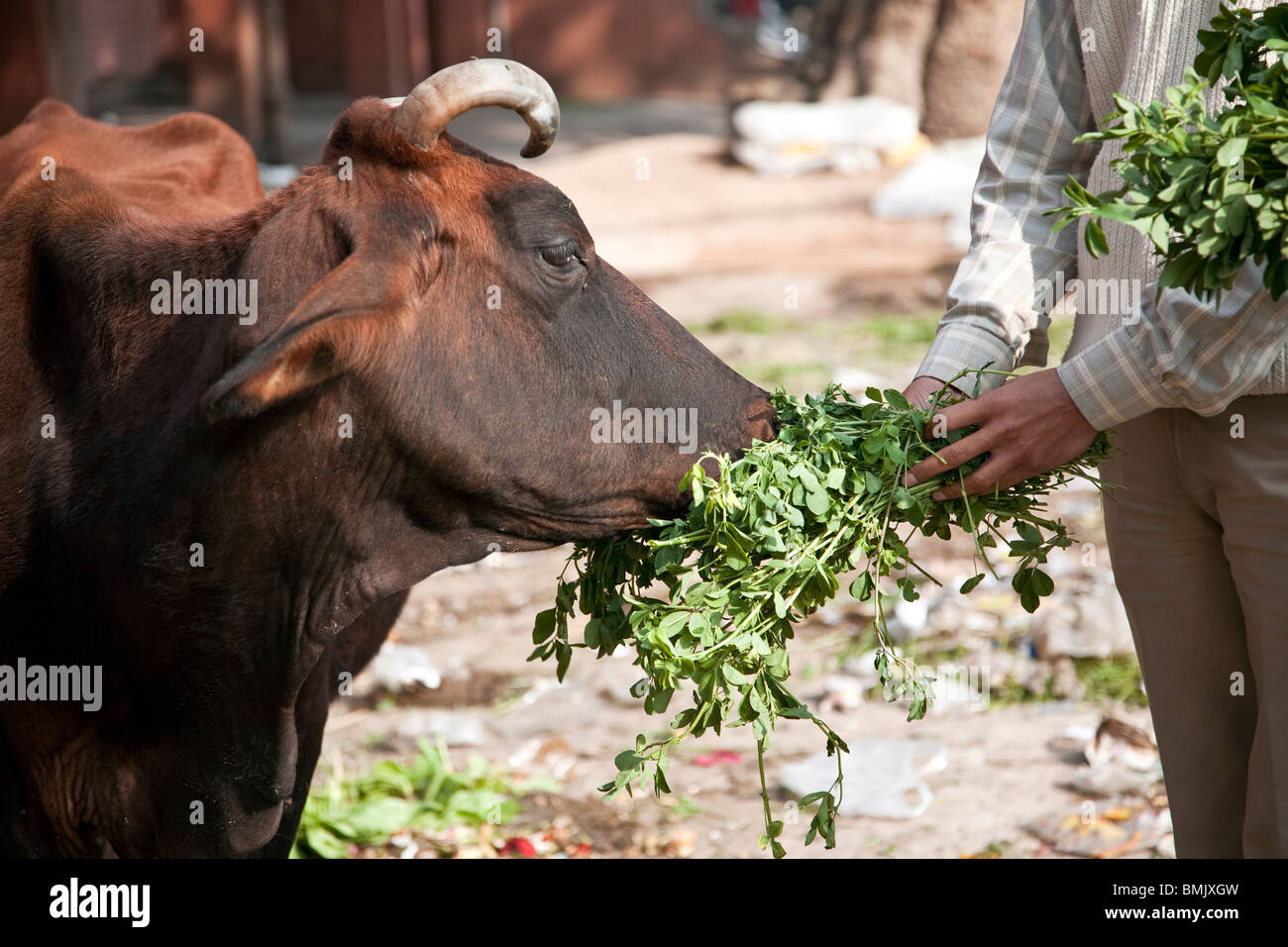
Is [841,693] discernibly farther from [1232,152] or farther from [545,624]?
[1232,152]

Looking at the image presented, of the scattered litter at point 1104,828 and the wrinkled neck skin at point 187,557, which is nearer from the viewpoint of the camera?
the wrinkled neck skin at point 187,557

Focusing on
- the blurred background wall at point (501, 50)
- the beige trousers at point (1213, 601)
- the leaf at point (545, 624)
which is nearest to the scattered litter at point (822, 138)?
the blurred background wall at point (501, 50)

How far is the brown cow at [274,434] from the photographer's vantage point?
9.57ft

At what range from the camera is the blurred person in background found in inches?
111

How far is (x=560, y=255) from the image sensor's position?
300 cm

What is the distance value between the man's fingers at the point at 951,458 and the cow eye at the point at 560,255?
84 centimetres

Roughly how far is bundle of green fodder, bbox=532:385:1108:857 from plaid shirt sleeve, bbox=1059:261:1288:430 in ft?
0.65

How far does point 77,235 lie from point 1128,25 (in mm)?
2370

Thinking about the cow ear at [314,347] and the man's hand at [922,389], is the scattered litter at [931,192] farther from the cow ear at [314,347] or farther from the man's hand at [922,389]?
the cow ear at [314,347]

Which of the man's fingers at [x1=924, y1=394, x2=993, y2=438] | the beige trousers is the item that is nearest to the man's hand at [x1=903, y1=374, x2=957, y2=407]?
the man's fingers at [x1=924, y1=394, x2=993, y2=438]

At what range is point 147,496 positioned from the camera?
3062 millimetres

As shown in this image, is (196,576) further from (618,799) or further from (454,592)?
(454,592)

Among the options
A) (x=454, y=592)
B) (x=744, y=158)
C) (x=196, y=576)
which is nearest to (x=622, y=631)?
(x=196, y=576)

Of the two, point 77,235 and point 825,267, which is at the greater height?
point 825,267
